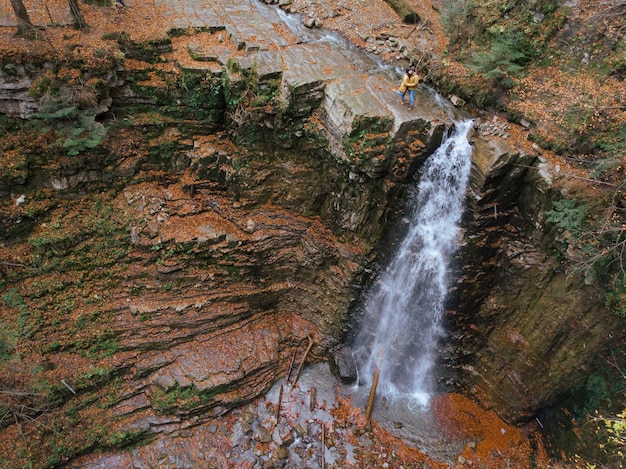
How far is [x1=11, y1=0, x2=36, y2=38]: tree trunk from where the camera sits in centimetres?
1159

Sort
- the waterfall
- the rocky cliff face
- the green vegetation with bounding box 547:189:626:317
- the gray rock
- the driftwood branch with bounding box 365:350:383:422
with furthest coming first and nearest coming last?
1. the gray rock
2. the driftwood branch with bounding box 365:350:383:422
3. the waterfall
4. the rocky cliff face
5. the green vegetation with bounding box 547:189:626:317

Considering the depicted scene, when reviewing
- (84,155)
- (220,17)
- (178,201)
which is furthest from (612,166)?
(84,155)

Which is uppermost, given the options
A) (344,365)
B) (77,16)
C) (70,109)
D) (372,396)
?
(77,16)

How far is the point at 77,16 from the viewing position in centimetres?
1291

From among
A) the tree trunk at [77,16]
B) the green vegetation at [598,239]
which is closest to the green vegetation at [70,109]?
the tree trunk at [77,16]

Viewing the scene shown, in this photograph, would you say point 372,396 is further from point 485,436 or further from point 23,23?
point 23,23

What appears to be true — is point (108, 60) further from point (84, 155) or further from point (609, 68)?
point (609, 68)

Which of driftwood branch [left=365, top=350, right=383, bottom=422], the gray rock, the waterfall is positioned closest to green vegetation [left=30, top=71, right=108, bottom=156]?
the waterfall

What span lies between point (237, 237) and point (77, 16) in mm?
9384

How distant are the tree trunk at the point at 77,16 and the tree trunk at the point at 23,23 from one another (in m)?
1.36

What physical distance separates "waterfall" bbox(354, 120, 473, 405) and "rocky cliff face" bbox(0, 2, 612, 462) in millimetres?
568

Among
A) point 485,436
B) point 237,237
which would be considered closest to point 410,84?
point 237,237

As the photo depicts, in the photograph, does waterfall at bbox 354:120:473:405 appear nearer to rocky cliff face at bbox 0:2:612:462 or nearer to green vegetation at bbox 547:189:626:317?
rocky cliff face at bbox 0:2:612:462

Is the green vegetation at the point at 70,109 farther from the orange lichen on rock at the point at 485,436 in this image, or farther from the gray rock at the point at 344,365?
the orange lichen on rock at the point at 485,436
